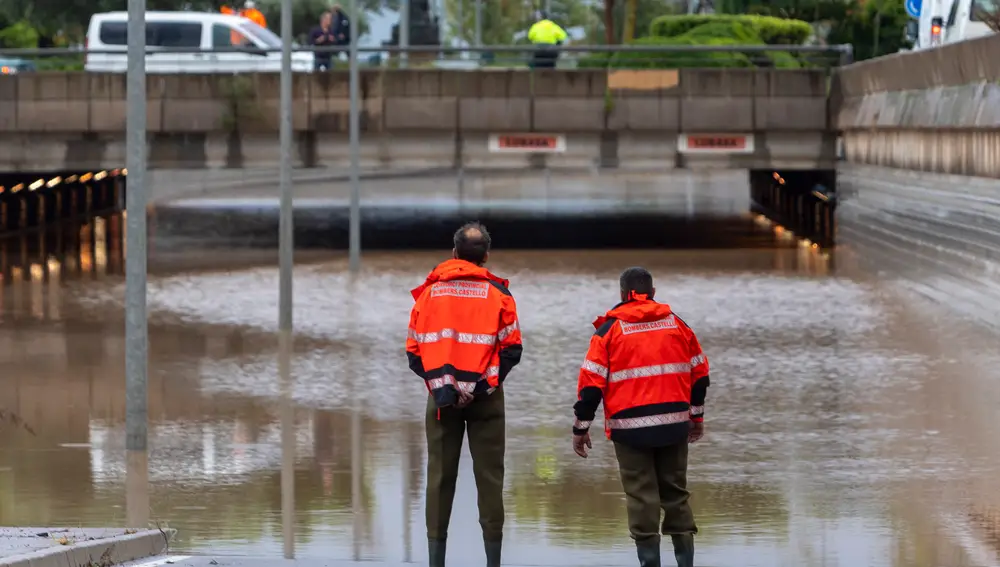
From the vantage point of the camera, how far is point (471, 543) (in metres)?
9.80

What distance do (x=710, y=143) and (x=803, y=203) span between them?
36.1 ft

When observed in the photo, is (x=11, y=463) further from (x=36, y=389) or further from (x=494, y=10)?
(x=494, y=10)

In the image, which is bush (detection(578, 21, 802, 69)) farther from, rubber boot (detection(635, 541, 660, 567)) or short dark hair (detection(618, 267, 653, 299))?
rubber boot (detection(635, 541, 660, 567))

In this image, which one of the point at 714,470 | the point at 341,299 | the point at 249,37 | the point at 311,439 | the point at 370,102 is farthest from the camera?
the point at 249,37

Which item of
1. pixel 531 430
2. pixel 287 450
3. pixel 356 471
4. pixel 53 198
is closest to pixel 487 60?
pixel 53 198

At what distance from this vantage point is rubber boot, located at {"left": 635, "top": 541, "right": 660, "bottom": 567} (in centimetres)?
843

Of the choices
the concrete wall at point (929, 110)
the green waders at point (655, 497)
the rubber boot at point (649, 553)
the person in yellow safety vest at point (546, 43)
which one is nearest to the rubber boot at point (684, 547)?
the green waders at point (655, 497)

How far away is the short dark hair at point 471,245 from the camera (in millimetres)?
8445

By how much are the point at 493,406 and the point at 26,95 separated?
29.7m

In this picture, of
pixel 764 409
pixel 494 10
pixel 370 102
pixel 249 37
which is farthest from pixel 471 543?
pixel 494 10

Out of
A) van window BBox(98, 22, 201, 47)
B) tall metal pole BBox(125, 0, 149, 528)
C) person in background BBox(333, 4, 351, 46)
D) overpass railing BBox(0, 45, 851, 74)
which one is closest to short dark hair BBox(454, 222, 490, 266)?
tall metal pole BBox(125, 0, 149, 528)

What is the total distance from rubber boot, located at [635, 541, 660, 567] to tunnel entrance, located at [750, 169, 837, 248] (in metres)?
30.5

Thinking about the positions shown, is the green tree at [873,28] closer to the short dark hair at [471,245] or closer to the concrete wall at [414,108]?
the concrete wall at [414,108]

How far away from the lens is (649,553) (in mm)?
8430
